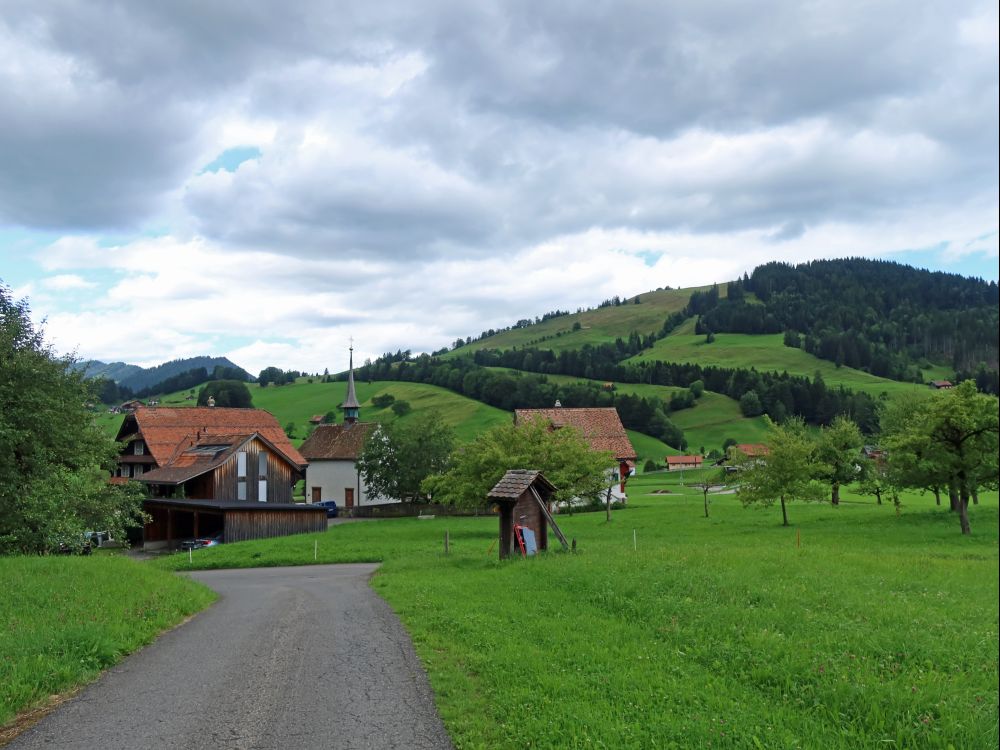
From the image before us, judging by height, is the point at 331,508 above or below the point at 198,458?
below

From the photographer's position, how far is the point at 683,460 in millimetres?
94875

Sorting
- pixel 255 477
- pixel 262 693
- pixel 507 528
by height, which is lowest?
pixel 262 693

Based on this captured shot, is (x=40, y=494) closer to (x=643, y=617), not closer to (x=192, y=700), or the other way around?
(x=192, y=700)

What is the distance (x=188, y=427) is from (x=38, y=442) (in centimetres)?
4413

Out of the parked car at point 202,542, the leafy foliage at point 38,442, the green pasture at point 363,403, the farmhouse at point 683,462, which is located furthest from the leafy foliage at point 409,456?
the farmhouse at point 683,462

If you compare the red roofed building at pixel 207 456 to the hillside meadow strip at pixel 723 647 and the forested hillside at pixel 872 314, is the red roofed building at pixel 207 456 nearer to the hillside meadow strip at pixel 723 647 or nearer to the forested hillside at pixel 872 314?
the hillside meadow strip at pixel 723 647

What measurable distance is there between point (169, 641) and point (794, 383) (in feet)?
345

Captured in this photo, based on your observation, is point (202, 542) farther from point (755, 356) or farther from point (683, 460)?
point (755, 356)

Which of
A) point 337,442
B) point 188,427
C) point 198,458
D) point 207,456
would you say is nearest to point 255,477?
point 207,456

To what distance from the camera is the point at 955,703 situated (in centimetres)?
633

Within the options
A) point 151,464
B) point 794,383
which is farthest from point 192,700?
point 794,383

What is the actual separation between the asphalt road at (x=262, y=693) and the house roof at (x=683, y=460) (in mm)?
85377

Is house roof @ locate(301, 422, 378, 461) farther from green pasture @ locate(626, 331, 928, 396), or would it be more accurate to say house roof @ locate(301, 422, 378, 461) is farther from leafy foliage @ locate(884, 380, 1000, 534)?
leafy foliage @ locate(884, 380, 1000, 534)

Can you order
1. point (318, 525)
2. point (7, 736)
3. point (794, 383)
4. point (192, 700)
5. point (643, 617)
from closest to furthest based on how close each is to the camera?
point (7, 736) → point (192, 700) → point (643, 617) → point (318, 525) → point (794, 383)
